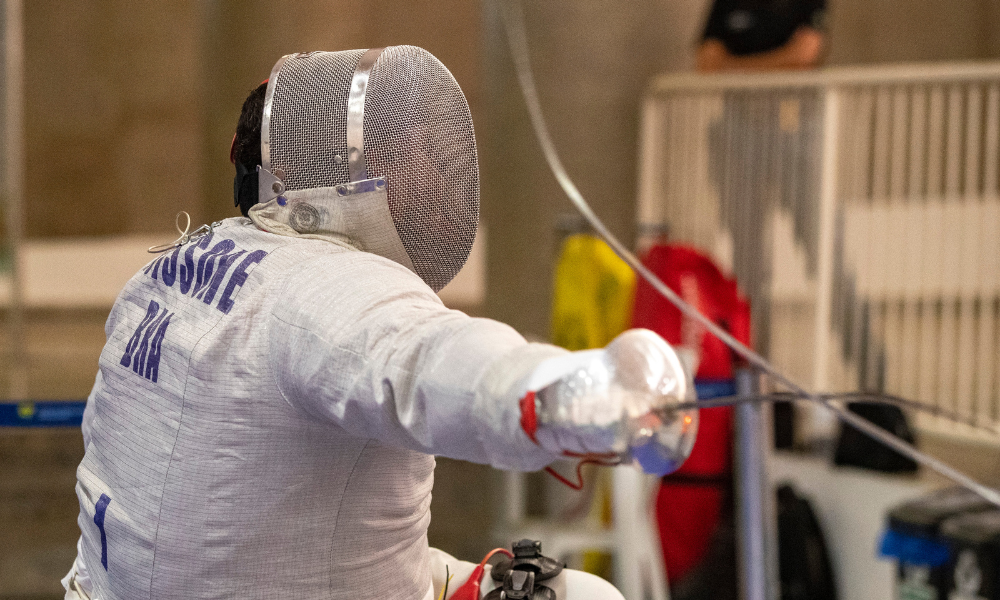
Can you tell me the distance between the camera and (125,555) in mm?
1041

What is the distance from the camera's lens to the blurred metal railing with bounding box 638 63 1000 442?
3.23m

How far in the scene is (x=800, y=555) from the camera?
10.2ft

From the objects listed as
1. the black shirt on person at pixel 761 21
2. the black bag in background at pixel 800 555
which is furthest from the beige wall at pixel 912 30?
the black bag in background at pixel 800 555

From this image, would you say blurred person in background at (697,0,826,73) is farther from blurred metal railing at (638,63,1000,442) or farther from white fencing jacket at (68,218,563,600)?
white fencing jacket at (68,218,563,600)

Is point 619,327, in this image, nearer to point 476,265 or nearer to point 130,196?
point 476,265

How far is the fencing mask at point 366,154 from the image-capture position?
1.04 metres

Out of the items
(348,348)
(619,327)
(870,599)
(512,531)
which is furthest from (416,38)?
(348,348)

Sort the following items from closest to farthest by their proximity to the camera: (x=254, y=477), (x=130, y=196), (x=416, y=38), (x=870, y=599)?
(x=254, y=477)
(x=870, y=599)
(x=416, y=38)
(x=130, y=196)

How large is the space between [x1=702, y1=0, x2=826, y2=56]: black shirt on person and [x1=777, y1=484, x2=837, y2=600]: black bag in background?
1568 millimetres

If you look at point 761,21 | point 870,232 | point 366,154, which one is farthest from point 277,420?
point 761,21

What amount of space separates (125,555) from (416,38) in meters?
3.26

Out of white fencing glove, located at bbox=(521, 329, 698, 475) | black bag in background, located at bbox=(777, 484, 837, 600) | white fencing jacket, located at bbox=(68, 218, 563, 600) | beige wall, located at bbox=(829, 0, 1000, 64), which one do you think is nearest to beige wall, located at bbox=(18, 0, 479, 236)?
black bag in background, located at bbox=(777, 484, 837, 600)

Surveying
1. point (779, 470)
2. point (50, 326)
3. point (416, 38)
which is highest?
point (416, 38)

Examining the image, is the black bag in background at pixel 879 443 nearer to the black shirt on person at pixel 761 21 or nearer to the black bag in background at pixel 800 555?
the black bag in background at pixel 800 555
